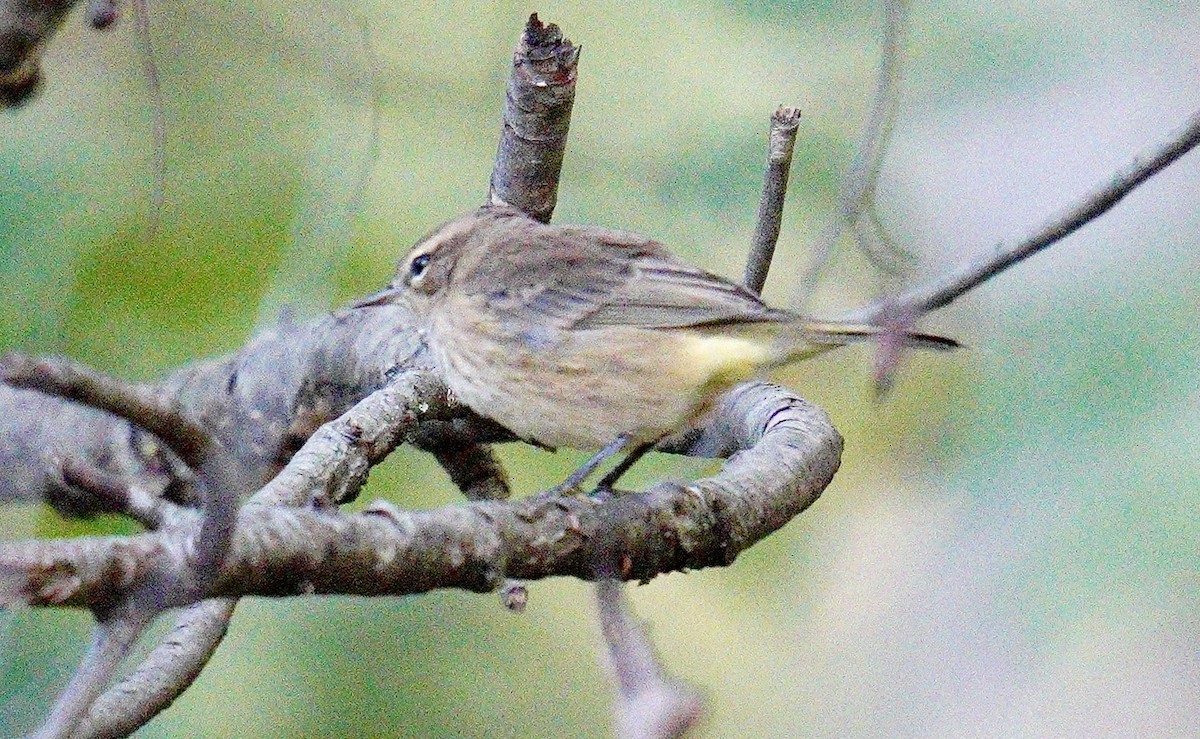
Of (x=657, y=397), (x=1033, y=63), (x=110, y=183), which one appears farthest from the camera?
(x=1033, y=63)

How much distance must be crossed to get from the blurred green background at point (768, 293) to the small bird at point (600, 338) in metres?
0.38

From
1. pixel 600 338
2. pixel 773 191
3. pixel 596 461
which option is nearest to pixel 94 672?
pixel 596 461

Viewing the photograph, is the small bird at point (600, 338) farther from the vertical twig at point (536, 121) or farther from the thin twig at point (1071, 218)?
the thin twig at point (1071, 218)

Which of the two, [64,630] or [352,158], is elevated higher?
[352,158]

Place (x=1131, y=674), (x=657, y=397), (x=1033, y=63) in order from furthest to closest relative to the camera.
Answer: (x=1033, y=63), (x=1131, y=674), (x=657, y=397)

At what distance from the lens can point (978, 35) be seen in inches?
146

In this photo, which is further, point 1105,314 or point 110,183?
point 110,183

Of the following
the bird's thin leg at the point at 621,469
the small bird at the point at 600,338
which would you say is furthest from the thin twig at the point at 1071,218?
the bird's thin leg at the point at 621,469

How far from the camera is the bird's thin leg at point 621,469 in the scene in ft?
8.38

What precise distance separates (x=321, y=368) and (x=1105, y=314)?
2.03 meters

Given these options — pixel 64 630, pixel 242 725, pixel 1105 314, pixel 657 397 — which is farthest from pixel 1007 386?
pixel 64 630

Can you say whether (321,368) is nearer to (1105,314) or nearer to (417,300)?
(417,300)

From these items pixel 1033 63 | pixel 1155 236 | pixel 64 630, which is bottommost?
pixel 64 630

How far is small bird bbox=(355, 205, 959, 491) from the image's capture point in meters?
2.85
